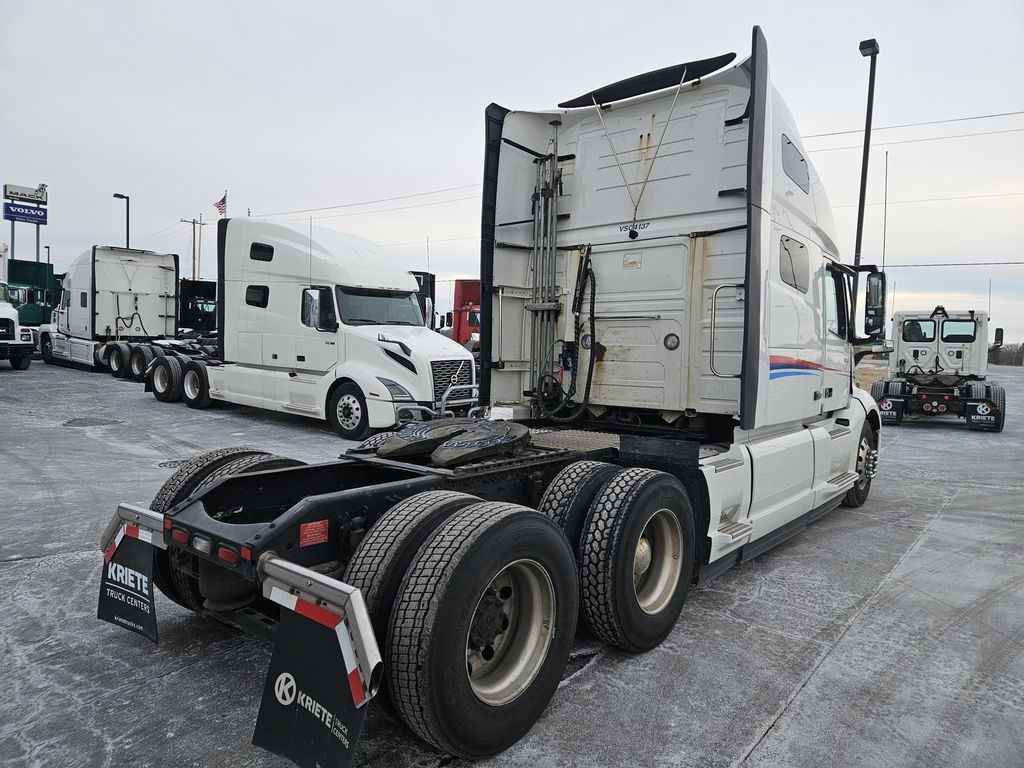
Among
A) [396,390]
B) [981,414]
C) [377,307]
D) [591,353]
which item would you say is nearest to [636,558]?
[591,353]

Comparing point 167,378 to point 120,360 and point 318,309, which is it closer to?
point 318,309

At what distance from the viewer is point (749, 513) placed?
482 cm

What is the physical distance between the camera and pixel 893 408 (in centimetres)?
1538

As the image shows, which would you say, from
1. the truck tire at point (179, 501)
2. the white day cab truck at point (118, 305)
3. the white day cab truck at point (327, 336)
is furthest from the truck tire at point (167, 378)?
the truck tire at point (179, 501)

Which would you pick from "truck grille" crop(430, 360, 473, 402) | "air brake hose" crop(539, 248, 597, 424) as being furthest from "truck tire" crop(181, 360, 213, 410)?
"air brake hose" crop(539, 248, 597, 424)

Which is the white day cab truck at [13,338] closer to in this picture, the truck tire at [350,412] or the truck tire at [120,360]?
the truck tire at [120,360]

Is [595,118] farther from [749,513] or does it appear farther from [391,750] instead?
[391,750]

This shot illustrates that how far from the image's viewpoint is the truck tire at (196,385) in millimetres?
13914

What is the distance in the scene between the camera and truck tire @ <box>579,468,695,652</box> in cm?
350

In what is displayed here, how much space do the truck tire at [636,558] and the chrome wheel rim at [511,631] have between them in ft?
1.89

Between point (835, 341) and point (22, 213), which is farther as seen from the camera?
point (22, 213)

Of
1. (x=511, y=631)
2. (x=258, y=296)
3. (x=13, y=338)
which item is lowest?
(x=511, y=631)

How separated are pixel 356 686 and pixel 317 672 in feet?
0.61

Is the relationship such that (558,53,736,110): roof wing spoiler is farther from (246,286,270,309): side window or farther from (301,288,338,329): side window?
(246,286,270,309): side window
